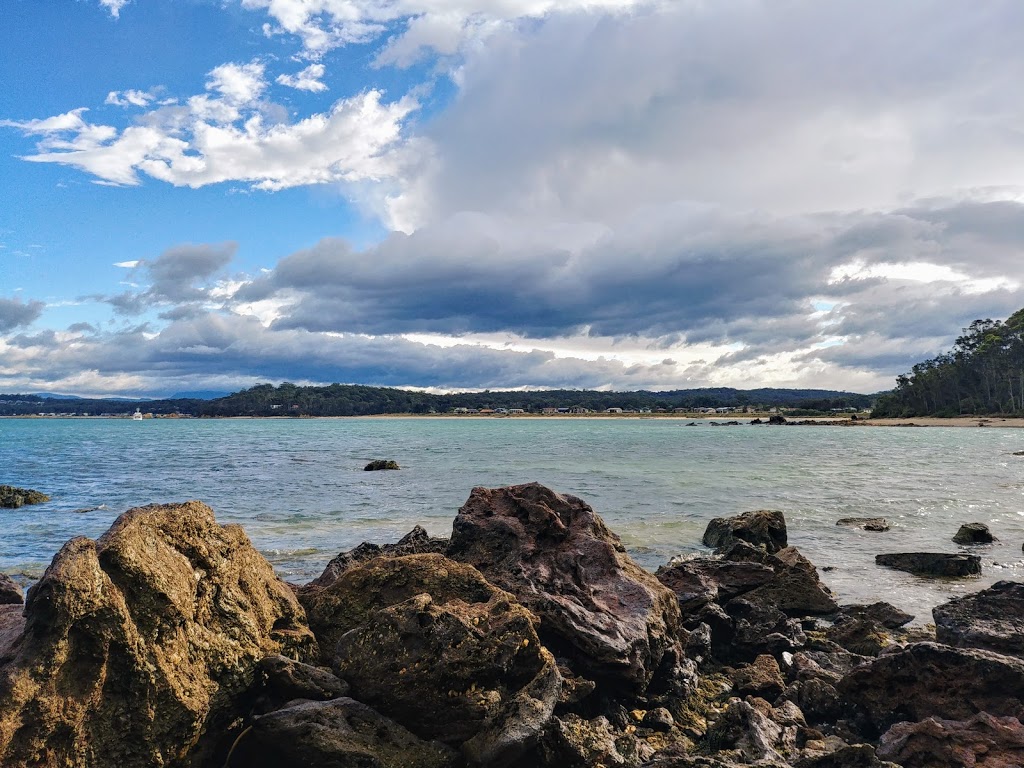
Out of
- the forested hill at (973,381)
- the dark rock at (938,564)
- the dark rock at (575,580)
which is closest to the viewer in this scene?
the dark rock at (575,580)

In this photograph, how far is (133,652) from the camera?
5195mm

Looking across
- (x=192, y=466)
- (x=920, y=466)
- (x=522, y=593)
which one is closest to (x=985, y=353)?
(x=920, y=466)

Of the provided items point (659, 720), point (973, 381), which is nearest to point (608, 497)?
point (659, 720)

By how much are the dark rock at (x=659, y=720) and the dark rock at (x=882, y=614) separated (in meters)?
5.89

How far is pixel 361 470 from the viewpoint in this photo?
46.8 meters

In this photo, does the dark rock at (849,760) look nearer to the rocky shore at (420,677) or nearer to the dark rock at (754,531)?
the rocky shore at (420,677)

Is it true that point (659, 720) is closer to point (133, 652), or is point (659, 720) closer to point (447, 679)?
point (447, 679)

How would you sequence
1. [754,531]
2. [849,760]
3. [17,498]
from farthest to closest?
[17,498] < [754,531] < [849,760]

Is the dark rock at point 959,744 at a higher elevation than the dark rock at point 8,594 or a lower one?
lower

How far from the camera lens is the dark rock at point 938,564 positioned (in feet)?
51.0

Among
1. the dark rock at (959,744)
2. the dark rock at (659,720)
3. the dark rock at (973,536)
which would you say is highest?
the dark rock at (959,744)

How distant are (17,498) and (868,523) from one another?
33.9 metres

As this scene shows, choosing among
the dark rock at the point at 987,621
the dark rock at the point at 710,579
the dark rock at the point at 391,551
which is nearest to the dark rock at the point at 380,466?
the dark rock at the point at 391,551

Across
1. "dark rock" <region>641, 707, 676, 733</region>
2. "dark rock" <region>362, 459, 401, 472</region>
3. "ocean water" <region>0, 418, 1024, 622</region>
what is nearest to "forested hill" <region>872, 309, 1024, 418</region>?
"ocean water" <region>0, 418, 1024, 622</region>
